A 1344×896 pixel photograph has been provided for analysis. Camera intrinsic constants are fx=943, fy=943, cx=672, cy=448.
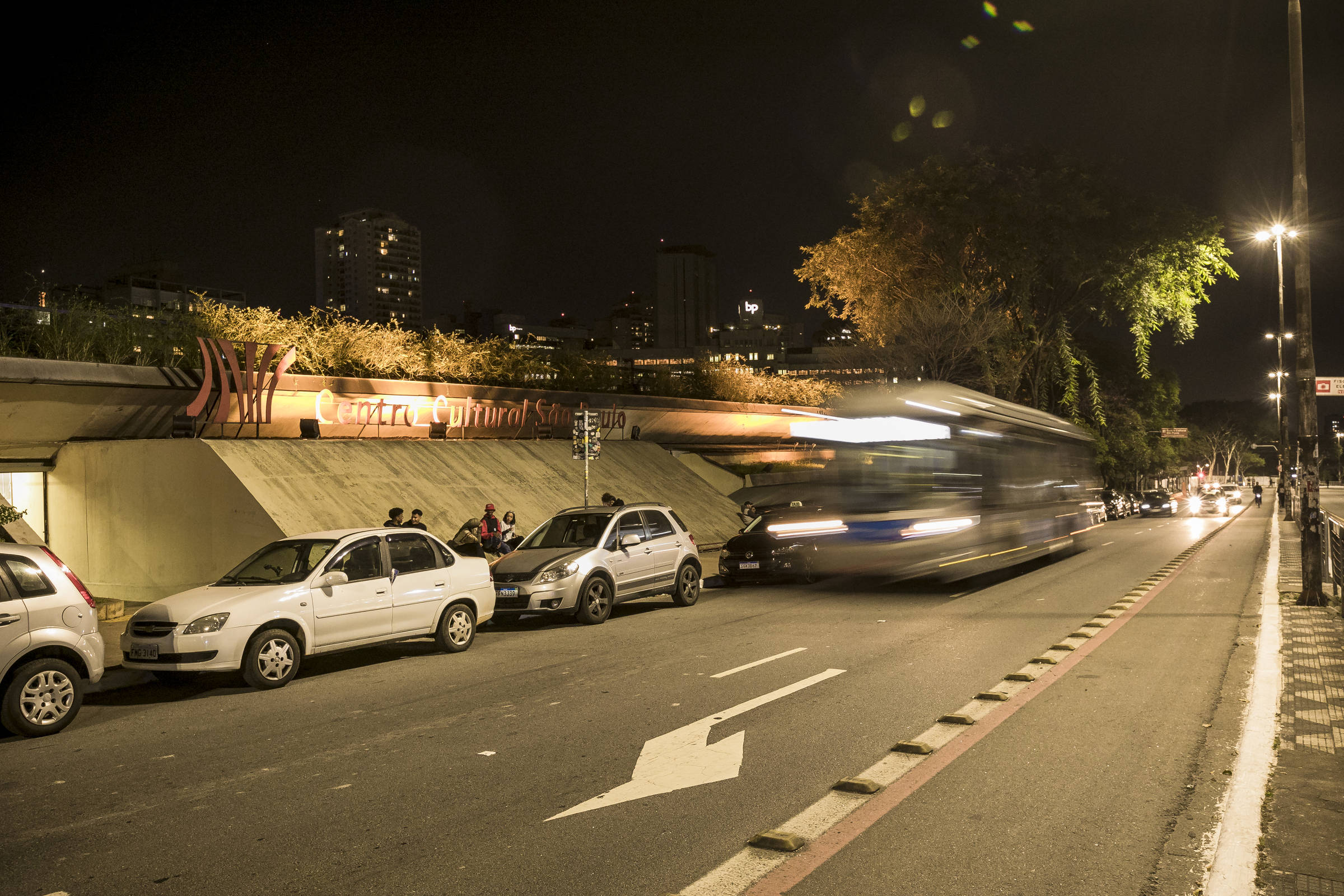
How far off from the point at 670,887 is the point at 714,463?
2875 cm

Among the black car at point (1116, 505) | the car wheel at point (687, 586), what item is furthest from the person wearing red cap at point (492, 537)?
the black car at point (1116, 505)

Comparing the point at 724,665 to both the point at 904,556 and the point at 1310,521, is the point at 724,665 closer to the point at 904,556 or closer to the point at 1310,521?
the point at 904,556

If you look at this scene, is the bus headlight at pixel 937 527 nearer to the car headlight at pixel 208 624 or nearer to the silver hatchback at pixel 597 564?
the silver hatchback at pixel 597 564

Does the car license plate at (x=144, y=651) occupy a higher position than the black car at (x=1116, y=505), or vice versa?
the car license plate at (x=144, y=651)

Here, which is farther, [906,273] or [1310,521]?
[906,273]

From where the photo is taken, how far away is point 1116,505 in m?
58.0

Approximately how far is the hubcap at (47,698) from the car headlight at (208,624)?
1.21 metres

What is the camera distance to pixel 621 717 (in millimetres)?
7879

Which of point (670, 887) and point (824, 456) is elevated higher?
point (824, 456)

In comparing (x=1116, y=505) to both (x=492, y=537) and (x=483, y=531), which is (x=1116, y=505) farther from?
(x=483, y=531)

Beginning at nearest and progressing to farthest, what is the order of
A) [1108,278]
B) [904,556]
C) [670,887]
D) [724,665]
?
[670,887] → [724,665] → [904,556] → [1108,278]

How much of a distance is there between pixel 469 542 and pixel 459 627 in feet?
17.5

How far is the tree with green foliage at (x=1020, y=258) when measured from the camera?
106 feet

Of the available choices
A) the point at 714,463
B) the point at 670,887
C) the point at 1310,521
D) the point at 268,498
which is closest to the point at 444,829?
the point at 670,887
